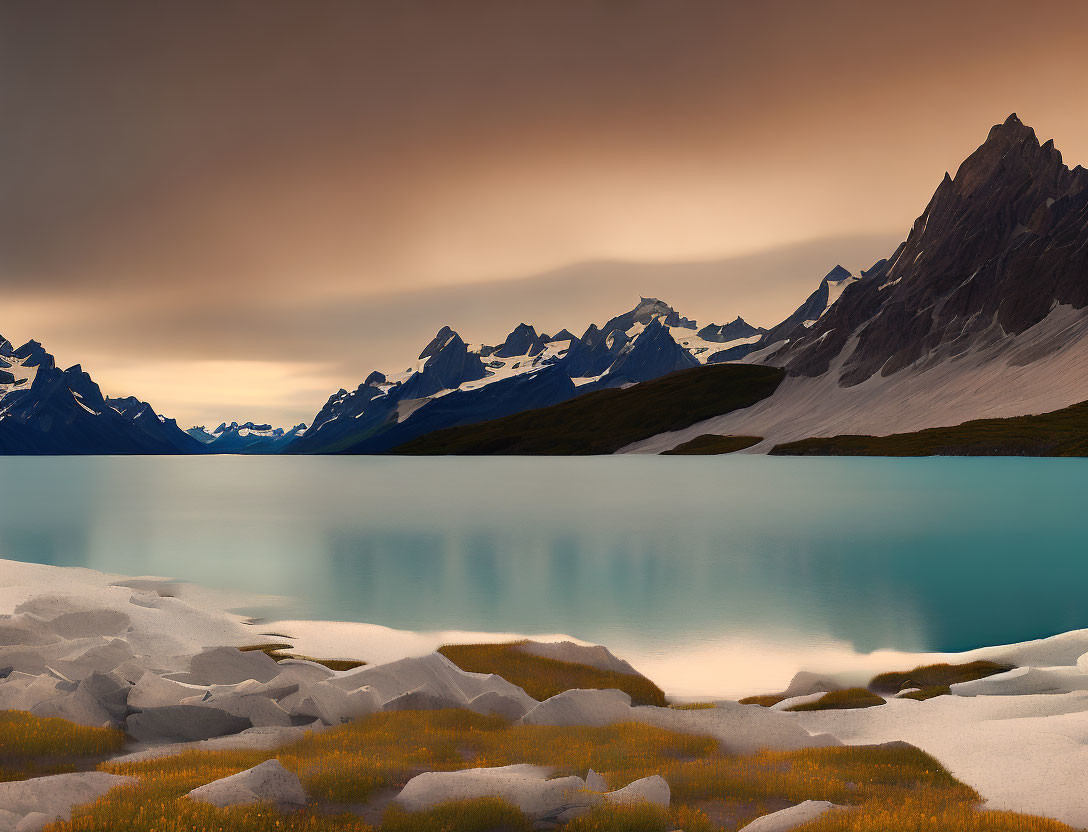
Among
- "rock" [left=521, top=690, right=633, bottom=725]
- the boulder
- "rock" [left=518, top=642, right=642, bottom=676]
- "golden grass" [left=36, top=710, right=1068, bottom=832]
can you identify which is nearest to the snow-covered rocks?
"golden grass" [left=36, top=710, right=1068, bottom=832]

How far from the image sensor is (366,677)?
23875mm

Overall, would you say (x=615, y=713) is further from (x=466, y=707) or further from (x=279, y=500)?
(x=279, y=500)

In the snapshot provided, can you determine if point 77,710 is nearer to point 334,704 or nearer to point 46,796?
point 334,704

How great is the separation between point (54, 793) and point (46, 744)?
4180mm

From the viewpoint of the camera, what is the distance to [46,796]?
44.5 feet

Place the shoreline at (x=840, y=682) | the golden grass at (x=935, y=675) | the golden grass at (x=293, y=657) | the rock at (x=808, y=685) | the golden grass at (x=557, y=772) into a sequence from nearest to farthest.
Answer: the golden grass at (x=557, y=772)
the shoreline at (x=840, y=682)
the rock at (x=808, y=685)
the golden grass at (x=935, y=675)
the golden grass at (x=293, y=657)

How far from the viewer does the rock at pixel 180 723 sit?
1881 cm

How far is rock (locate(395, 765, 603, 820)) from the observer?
1405cm

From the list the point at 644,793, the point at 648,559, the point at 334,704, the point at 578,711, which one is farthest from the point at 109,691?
the point at 648,559

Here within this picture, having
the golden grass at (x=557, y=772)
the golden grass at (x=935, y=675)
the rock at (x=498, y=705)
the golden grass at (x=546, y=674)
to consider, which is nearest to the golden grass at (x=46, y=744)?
the golden grass at (x=557, y=772)

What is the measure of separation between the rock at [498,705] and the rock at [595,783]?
614 centimetres

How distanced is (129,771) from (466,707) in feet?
28.3

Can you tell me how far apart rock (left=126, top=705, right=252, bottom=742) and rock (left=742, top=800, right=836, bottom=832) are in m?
12.7

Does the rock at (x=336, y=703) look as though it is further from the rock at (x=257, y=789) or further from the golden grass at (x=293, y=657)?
the golden grass at (x=293, y=657)
